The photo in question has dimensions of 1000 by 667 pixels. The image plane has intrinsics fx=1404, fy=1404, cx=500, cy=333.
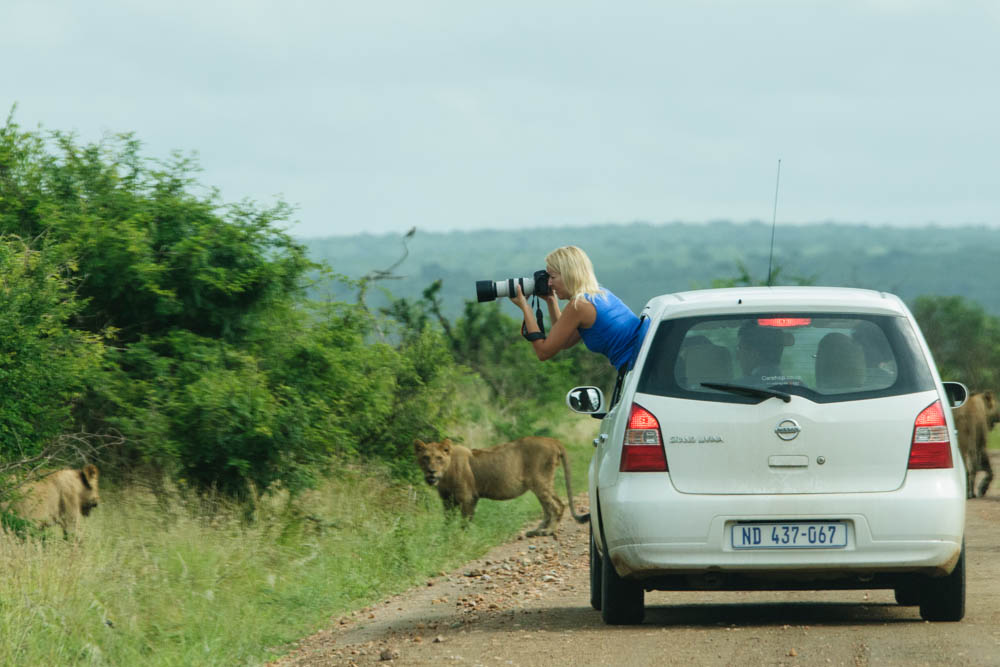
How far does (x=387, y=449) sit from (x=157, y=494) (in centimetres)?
413

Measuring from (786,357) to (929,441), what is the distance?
811mm

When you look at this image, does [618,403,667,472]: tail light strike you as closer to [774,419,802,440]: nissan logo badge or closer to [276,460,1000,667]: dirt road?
[774,419,802,440]: nissan logo badge

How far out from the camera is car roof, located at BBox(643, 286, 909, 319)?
7168 mm

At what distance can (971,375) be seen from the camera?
50344mm

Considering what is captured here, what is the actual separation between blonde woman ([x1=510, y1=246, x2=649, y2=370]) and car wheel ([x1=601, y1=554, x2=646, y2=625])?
118 centimetres

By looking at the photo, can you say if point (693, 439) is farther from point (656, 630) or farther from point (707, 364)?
point (656, 630)

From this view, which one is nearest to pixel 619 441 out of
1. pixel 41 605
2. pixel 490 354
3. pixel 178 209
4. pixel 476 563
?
pixel 41 605

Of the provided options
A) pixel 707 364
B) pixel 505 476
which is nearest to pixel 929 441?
pixel 707 364

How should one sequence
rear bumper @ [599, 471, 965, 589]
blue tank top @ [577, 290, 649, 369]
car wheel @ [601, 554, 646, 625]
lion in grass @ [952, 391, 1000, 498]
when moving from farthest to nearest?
lion in grass @ [952, 391, 1000, 498]
blue tank top @ [577, 290, 649, 369]
car wheel @ [601, 554, 646, 625]
rear bumper @ [599, 471, 965, 589]

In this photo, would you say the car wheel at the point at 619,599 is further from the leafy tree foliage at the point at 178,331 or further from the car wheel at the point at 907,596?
the leafy tree foliage at the point at 178,331

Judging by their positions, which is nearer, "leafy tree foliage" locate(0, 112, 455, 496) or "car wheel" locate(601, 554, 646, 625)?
"car wheel" locate(601, 554, 646, 625)

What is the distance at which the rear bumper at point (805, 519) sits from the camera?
22.6 feet

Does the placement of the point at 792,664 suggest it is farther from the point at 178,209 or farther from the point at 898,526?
the point at 178,209

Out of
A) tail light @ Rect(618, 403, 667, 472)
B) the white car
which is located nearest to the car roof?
the white car
